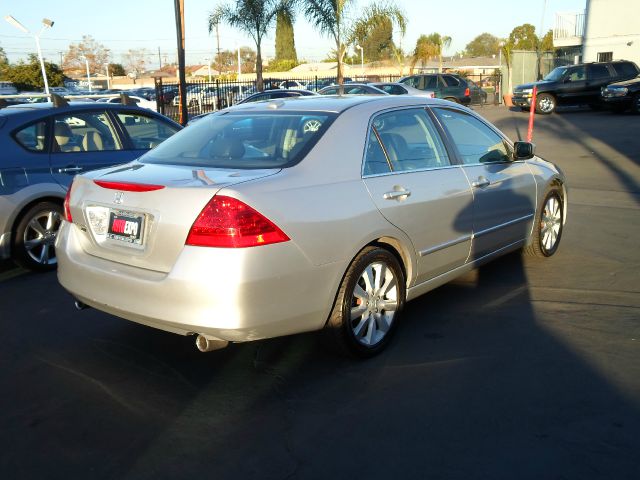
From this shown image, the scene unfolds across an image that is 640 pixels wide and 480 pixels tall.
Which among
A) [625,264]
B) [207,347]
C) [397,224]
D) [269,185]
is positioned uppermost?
[269,185]

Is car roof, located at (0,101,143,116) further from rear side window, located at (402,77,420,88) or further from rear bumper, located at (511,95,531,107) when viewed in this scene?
rear bumper, located at (511,95,531,107)

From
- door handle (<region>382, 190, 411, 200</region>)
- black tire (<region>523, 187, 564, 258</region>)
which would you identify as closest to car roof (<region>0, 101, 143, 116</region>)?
door handle (<region>382, 190, 411, 200</region>)

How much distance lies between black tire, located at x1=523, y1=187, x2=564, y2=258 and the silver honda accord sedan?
1.02 meters

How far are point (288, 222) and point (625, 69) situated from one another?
25.8m

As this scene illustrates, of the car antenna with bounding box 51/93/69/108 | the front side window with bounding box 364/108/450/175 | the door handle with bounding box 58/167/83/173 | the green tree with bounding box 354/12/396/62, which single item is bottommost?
the door handle with bounding box 58/167/83/173

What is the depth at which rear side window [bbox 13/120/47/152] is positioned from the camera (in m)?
6.34

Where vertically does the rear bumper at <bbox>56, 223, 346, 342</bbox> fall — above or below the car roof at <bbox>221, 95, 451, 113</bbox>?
below

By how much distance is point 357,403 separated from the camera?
367 centimetres

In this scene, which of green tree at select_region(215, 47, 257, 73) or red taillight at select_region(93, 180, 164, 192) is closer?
red taillight at select_region(93, 180, 164, 192)

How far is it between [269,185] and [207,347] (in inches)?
37.5

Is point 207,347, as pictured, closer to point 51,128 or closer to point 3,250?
point 3,250

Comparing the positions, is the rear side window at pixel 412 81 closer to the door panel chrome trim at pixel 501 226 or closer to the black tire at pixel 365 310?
the door panel chrome trim at pixel 501 226

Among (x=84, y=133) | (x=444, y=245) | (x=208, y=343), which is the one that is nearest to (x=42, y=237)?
(x=84, y=133)

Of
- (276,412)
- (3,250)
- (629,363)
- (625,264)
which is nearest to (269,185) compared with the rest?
(276,412)
